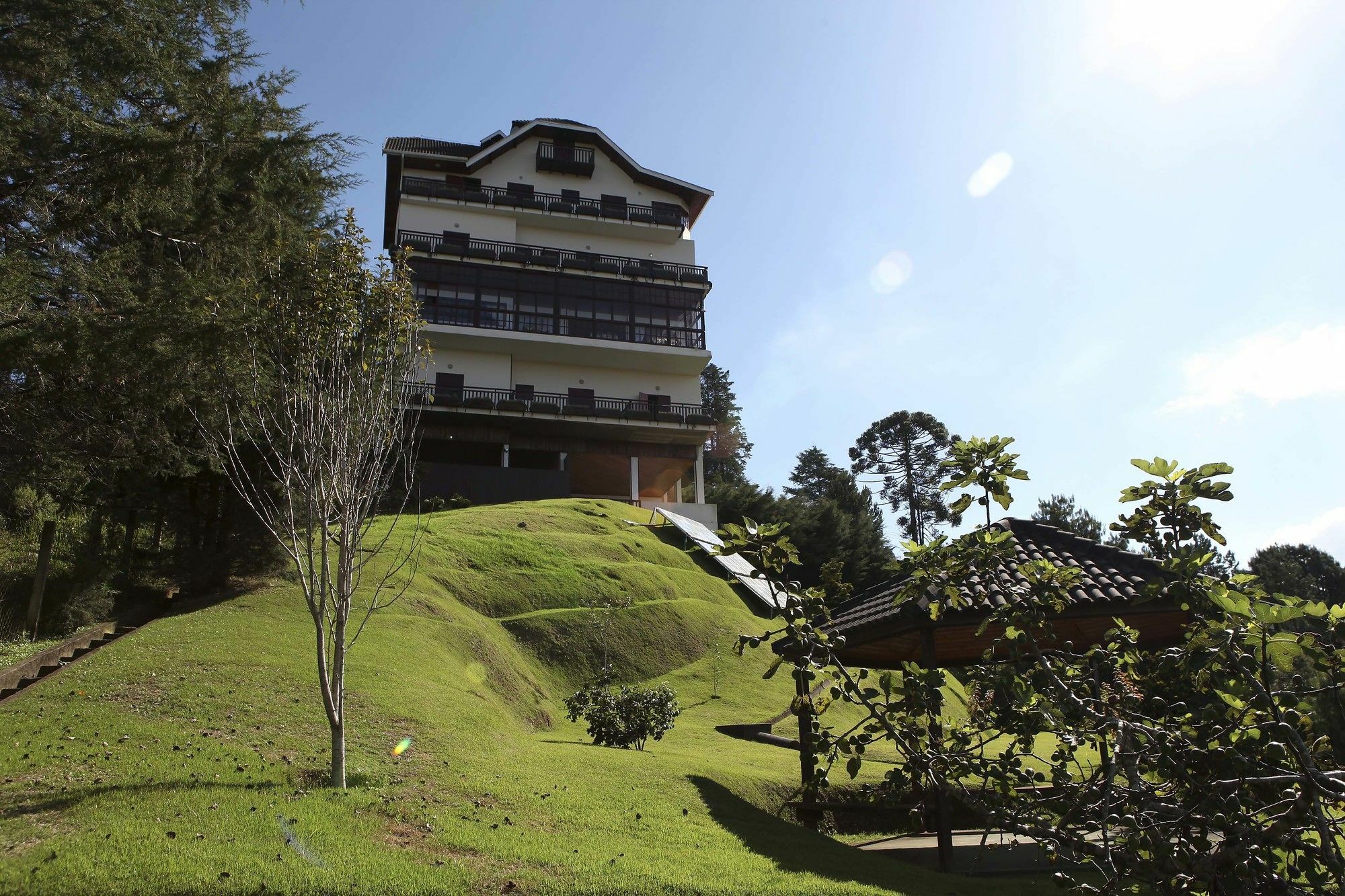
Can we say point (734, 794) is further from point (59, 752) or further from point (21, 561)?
point (21, 561)

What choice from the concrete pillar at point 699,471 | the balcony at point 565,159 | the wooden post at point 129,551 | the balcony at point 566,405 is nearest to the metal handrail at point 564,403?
the balcony at point 566,405

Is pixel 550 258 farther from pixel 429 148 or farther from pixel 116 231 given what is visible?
pixel 116 231

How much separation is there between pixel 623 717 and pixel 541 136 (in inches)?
1633

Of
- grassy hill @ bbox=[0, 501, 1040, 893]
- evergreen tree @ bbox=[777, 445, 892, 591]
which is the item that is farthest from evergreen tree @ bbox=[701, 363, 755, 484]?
grassy hill @ bbox=[0, 501, 1040, 893]

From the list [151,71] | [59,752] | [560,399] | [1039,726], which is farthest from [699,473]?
[1039,726]

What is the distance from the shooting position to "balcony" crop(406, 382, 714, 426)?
39.2 m

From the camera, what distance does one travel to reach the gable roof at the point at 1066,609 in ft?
32.1

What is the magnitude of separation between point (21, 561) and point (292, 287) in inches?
584

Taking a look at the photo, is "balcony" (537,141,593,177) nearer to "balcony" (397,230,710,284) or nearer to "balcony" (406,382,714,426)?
"balcony" (397,230,710,284)

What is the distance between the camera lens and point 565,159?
4906 centimetres

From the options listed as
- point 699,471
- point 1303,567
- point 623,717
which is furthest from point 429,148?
point 1303,567

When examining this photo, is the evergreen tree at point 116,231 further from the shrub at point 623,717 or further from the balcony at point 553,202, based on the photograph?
the balcony at point 553,202

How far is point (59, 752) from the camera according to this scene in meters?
9.70

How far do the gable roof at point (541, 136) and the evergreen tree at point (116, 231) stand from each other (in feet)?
105
